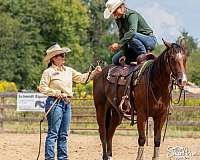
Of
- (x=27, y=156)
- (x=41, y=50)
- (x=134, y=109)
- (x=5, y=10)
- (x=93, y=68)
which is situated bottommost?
(x=27, y=156)

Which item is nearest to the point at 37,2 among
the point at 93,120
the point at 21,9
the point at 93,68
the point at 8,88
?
the point at 21,9

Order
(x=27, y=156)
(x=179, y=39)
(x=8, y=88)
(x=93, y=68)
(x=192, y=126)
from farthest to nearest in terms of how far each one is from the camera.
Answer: (x=8, y=88) → (x=192, y=126) → (x=27, y=156) → (x=93, y=68) → (x=179, y=39)

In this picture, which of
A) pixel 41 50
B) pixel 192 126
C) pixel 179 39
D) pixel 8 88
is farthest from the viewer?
pixel 41 50

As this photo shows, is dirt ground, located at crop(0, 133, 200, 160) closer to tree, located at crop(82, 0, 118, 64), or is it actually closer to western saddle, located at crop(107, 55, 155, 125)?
western saddle, located at crop(107, 55, 155, 125)

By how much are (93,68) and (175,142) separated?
5.92 metres

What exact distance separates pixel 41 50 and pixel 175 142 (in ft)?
172

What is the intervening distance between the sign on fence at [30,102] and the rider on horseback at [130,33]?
915cm

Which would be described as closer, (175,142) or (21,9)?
(175,142)

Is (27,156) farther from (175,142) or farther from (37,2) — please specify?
(37,2)

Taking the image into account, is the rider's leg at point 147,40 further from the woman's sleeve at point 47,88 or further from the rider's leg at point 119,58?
the woman's sleeve at point 47,88

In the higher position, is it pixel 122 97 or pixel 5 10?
pixel 5 10

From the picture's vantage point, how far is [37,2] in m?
68.4

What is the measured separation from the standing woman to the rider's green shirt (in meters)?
1.02

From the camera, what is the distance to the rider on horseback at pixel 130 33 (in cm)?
866
